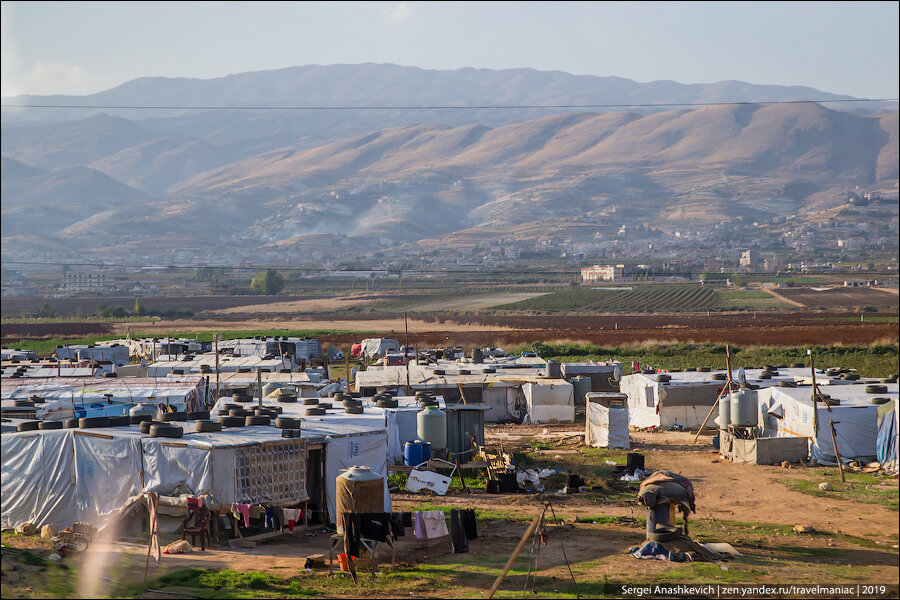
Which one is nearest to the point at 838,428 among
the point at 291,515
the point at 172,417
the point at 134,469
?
the point at 291,515

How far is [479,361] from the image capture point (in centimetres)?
4903

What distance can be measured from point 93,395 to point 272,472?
13.0 m

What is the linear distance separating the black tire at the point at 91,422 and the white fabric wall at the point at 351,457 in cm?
501

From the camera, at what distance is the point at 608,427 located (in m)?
32.8

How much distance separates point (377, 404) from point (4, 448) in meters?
11.9

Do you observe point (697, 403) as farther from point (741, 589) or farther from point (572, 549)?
point (741, 589)

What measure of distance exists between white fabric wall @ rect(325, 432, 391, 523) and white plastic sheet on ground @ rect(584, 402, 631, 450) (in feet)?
39.9

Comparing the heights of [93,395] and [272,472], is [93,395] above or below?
above

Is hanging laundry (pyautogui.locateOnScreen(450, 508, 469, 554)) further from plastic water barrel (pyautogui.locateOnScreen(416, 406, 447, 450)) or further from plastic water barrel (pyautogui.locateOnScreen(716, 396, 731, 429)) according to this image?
plastic water barrel (pyautogui.locateOnScreen(716, 396, 731, 429))

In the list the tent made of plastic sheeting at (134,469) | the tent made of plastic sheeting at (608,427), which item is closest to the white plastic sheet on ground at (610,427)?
the tent made of plastic sheeting at (608,427)

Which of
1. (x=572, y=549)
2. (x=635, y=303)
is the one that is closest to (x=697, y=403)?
(x=572, y=549)

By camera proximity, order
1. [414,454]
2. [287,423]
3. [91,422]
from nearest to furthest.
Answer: [91,422]
[287,423]
[414,454]

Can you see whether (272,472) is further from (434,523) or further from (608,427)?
(608,427)

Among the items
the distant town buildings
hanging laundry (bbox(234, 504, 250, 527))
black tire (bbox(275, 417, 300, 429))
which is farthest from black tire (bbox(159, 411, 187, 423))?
the distant town buildings
